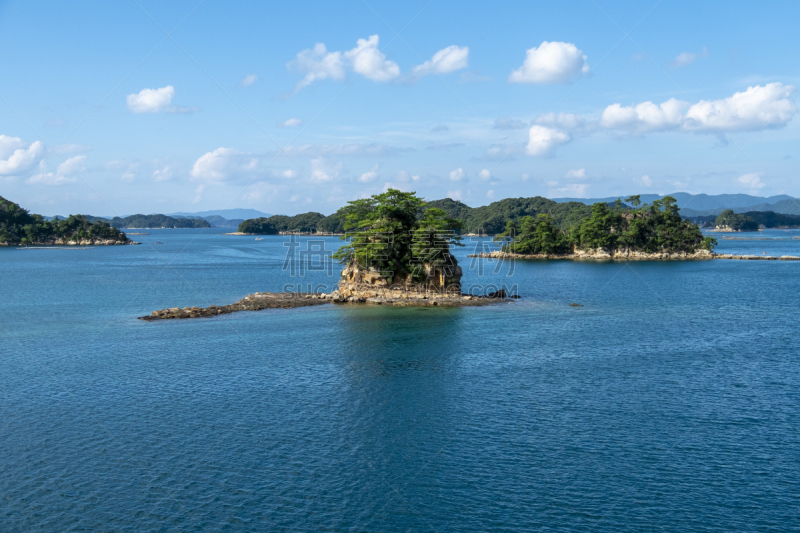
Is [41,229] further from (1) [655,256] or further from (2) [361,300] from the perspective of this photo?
(1) [655,256]

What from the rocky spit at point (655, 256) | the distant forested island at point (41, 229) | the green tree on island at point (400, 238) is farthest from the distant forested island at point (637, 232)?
the distant forested island at point (41, 229)

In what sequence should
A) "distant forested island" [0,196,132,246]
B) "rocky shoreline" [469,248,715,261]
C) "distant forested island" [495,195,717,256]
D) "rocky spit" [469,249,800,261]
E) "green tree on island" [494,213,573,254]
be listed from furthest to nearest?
"distant forested island" [0,196,132,246] → "green tree on island" [494,213,573,254] → "distant forested island" [495,195,717,256] → "rocky shoreline" [469,248,715,261] → "rocky spit" [469,249,800,261]

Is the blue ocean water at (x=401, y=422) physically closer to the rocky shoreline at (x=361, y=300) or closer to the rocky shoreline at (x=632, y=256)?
the rocky shoreline at (x=361, y=300)

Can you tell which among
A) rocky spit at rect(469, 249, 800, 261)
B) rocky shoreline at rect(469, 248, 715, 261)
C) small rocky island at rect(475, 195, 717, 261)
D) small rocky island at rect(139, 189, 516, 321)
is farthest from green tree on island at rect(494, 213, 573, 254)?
small rocky island at rect(139, 189, 516, 321)

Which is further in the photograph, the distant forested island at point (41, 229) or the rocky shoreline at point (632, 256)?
the distant forested island at point (41, 229)

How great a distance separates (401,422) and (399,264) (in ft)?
130

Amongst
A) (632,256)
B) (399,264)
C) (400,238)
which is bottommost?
(632,256)

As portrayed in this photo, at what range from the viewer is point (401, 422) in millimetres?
30000

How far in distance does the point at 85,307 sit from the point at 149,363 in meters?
30.0

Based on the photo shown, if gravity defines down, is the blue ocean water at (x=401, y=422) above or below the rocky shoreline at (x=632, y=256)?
below

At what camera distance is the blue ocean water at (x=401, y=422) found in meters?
21.5

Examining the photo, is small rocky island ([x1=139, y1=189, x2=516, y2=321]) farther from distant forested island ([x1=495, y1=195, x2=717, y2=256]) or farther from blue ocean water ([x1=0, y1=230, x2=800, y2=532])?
distant forested island ([x1=495, y1=195, x2=717, y2=256])

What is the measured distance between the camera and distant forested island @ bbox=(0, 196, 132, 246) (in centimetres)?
18625

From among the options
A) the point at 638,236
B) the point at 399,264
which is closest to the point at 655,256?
the point at 638,236
